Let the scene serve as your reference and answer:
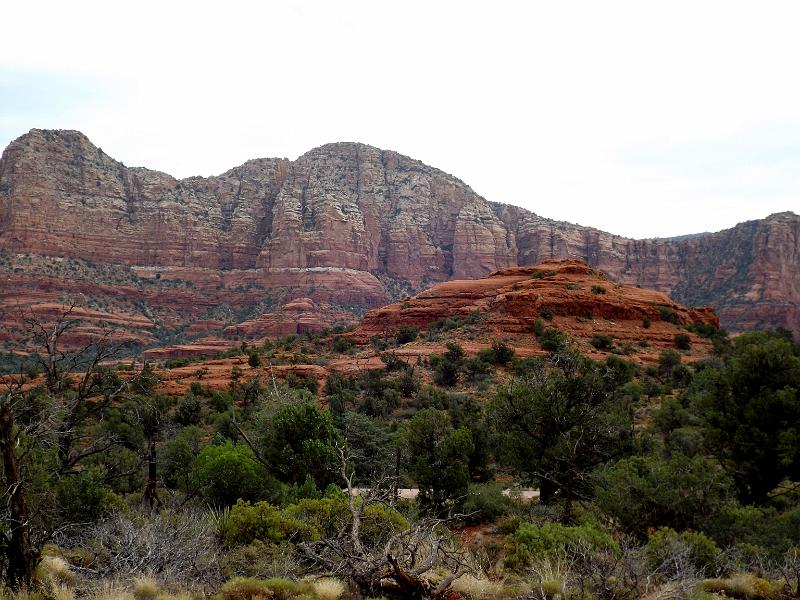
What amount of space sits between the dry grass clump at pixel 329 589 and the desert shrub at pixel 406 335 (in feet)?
135

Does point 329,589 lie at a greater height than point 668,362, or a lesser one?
greater

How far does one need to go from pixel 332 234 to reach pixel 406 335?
64814 millimetres

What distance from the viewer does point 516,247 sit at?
409 ft

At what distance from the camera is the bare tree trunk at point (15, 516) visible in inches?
221

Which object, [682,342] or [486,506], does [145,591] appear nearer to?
[486,506]

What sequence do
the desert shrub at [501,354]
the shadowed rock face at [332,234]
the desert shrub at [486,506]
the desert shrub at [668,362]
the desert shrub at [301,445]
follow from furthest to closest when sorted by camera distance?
the shadowed rock face at [332,234]
the desert shrub at [501,354]
the desert shrub at [668,362]
the desert shrub at [486,506]
the desert shrub at [301,445]

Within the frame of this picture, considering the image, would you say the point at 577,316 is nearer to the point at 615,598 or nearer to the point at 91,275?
the point at 615,598

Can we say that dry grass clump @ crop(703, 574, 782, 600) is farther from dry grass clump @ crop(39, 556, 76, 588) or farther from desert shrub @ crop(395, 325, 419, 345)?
desert shrub @ crop(395, 325, 419, 345)

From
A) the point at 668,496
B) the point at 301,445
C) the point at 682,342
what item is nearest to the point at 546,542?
the point at 668,496

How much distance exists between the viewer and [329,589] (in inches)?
237

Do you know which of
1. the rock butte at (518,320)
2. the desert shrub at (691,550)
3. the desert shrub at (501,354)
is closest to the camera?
the desert shrub at (691,550)

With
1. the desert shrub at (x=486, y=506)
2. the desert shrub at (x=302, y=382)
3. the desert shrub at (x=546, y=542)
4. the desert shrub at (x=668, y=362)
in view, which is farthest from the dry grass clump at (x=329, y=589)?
the desert shrub at (x=668, y=362)

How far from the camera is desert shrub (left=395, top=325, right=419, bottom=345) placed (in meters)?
47.9

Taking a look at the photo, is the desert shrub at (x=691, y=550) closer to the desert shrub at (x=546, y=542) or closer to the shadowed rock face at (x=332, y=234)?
the desert shrub at (x=546, y=542)
